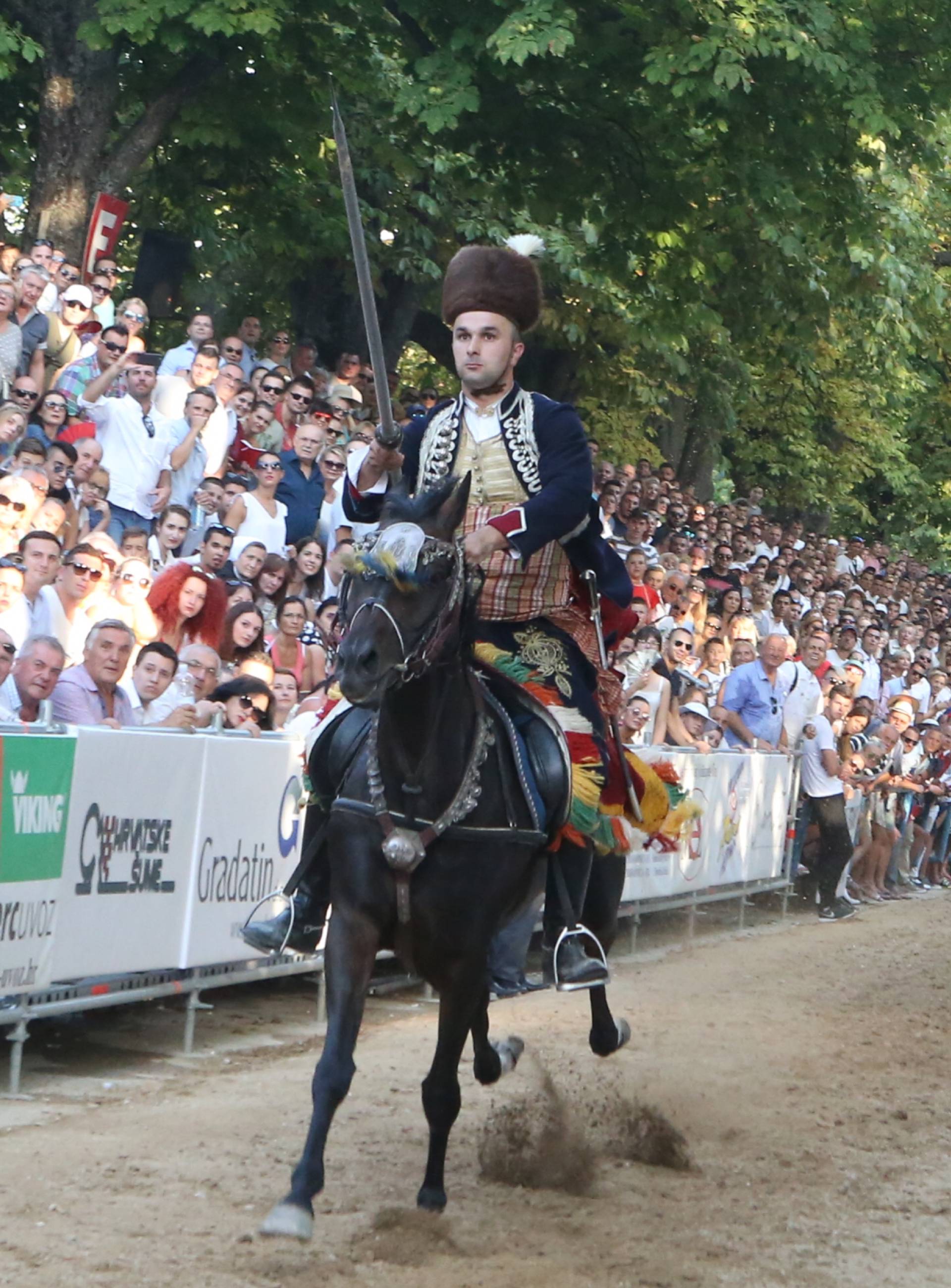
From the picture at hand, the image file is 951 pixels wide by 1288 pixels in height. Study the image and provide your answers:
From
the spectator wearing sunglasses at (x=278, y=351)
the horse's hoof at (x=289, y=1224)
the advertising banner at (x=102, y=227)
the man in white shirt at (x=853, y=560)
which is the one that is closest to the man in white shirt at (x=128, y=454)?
the advertising banner at (x=102, y=227)

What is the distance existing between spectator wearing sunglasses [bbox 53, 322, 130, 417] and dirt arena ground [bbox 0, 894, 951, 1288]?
471 cm

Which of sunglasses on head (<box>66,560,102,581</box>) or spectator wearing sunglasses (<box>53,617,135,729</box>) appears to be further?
sunglasses on head (<box>66,560,102,581</box>)

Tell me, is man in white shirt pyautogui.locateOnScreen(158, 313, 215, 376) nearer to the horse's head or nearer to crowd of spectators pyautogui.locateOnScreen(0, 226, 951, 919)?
crowd of spectators pyautogui.locateOnScreen(0, 226, 951, 919)

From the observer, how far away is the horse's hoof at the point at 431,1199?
6195 millimetres

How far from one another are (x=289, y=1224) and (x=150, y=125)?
1378 cm

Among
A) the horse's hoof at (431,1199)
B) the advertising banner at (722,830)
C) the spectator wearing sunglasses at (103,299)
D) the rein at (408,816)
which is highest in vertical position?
the spectator wearing sunglasses at (103,299)

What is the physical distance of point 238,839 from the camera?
923cm

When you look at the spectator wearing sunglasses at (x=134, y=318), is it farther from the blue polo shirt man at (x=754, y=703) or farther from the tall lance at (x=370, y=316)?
the tall lance at (x=370, y=316)

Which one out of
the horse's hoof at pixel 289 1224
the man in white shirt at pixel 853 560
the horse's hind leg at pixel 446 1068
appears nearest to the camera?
the horse's hoof at pixel 289 1224

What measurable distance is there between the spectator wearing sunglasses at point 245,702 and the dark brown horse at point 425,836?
3865mm

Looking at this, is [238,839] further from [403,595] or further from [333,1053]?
[403,595]

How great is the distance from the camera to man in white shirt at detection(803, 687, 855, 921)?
18.1 m

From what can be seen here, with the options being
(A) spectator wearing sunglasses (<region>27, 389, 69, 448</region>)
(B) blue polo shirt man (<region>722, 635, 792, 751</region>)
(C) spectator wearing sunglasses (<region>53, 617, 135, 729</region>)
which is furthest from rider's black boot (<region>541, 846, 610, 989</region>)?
(B) blue polo shirt man (<region>722, 635, 792, 751</region>)

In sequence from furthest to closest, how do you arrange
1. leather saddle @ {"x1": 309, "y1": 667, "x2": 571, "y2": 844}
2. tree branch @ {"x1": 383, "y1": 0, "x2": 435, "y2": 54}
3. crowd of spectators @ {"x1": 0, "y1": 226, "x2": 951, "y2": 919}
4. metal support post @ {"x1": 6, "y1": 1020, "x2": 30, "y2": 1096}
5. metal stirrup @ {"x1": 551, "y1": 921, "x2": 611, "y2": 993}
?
tree branch @ {"x1": 383, "y1": 0, "x2": 435, "y2": 54}, crowd of spectators @ {"x1": 0, "y1": 226, "x2": 951, "y2": 919}, metal support post @ {"x1": 6, "y1": 1020, "x2": 30, "y2": 1096}, metal stirrup @ {"x1": 551, "y1": 921, "x2": 611, "y2": 993}, leather saddle @ {"x1": 309, "y1": 667, "x2": 571, "y2": 844}
